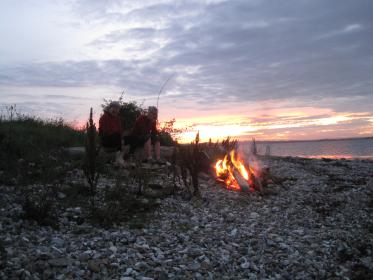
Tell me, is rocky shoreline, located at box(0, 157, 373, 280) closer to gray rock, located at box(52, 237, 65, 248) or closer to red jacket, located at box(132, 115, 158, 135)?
gray rock, located at box(52, 237, 65, 248)

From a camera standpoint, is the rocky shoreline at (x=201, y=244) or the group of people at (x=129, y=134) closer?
the rocky shoreline at (x=201, y=244)

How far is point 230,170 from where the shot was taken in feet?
40.6

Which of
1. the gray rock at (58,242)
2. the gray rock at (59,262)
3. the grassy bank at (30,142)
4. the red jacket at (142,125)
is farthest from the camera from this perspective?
the red jacket at (142,125)

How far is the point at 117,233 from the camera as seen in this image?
7.20m

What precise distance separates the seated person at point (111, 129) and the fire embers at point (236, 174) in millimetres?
3621

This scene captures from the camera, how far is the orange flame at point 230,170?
12.1 meters

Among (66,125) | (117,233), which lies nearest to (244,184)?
(117,233)

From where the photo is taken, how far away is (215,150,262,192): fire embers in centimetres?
1168

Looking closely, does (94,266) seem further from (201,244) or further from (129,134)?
(129,134)

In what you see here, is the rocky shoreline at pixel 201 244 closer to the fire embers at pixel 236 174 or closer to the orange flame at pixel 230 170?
the fire embers at pixel 236 174

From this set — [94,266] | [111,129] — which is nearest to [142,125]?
[111,129]

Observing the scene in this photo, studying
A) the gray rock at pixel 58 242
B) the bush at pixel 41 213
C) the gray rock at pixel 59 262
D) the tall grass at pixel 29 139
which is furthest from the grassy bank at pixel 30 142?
the gray rock at pixel 59 262

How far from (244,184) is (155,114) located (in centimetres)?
482

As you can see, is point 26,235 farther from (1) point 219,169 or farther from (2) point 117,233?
(1) point 219,169
